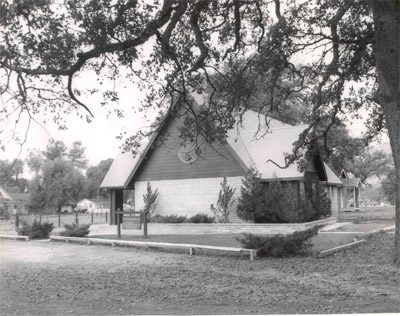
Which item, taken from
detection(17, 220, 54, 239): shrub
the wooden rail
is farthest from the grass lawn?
detection(17, 220, 54, 239): shrub

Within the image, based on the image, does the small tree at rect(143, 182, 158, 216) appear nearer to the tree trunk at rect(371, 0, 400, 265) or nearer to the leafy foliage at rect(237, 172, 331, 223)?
the leafy foliage at rect(237, 172, 331, 223)

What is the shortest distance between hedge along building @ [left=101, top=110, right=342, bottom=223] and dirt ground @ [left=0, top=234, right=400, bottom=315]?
34.8 feet

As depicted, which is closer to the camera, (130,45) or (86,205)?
(130,45)

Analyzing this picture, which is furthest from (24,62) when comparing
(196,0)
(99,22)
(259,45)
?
(259,45)

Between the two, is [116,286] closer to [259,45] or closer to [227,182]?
[259,45]

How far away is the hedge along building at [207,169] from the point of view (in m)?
25.6

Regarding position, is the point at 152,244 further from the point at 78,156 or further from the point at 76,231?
the point at 78,156

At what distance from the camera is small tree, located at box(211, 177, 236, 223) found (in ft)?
83.0

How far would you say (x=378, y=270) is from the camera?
10828 millimetres

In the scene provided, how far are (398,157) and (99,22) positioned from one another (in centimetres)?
756

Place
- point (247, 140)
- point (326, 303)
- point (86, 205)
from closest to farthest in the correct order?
1. point (326, 303)
2. point (247, 140)
3. point (86, 205)

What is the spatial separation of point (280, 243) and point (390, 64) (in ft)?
19.5

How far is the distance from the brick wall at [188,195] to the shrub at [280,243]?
36.0 ft

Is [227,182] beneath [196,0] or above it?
beneath
